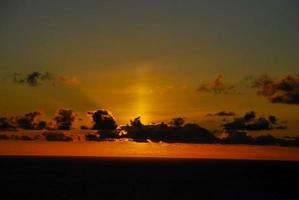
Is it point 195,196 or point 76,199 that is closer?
point 76,199

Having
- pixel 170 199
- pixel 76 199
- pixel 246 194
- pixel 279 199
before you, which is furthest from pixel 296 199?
pixel 76 199

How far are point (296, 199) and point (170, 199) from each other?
19.2 m

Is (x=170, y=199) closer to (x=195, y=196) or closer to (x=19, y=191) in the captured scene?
(x=195, y=196)

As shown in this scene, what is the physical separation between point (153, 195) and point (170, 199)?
354 inches

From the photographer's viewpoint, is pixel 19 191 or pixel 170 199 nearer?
pixel 170 199

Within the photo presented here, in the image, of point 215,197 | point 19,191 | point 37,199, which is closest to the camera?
point 37,199

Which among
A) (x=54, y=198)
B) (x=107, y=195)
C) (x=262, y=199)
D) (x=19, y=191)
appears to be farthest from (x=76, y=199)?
(x=262, y=199)

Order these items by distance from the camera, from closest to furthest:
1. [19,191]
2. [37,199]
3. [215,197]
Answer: [37,199] < [215,197] < [19,191]

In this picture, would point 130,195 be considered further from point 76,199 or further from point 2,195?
point 2,195

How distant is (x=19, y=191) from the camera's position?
385 feet

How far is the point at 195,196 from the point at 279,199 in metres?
14.3

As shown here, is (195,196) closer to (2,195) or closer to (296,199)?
(296,199)

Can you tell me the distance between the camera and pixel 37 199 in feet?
329

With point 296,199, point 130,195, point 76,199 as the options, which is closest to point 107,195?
point 130,195
